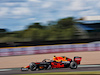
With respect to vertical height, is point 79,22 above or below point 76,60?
above

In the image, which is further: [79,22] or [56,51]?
[79,22]

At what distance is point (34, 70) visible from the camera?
11.0 m

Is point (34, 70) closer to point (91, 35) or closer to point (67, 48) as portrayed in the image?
point (67, 48)

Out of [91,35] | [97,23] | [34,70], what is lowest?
[34,70]

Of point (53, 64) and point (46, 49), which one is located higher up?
point (46, 49)

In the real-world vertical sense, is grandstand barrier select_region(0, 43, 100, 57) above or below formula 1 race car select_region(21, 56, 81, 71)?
above

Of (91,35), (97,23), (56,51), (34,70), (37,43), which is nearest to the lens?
(34,70)

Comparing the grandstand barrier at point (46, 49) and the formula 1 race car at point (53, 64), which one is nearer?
the formula 1 race car at point (53, 64)

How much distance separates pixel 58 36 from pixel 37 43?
9.21 meters

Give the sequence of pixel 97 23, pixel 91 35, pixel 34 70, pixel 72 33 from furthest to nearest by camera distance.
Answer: pixel 72 33 → pixel 97 23 → pixel 91 35 → pixel 34 70

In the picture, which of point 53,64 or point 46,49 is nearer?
point 53,64

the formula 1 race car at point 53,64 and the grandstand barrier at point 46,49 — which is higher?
the grandstand barrier at point 46,49

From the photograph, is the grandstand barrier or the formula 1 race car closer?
the formula 1 race car

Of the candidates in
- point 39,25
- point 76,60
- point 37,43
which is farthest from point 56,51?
point 39,25
